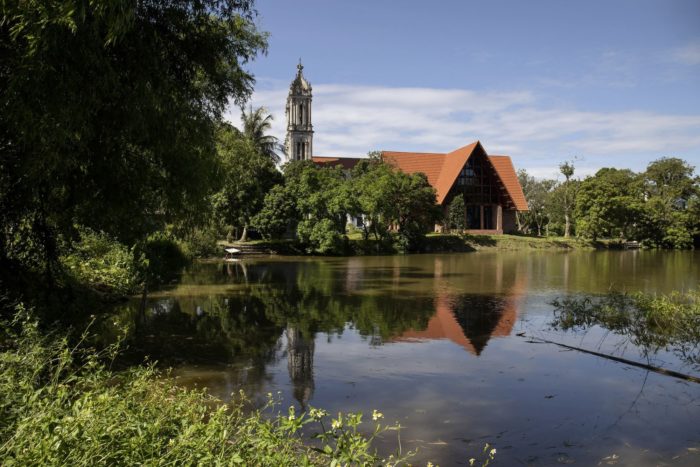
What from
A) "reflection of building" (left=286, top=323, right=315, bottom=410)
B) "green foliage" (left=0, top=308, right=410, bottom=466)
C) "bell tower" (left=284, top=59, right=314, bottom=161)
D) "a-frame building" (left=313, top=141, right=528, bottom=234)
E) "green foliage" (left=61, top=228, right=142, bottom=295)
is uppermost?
"bell tower" (left=284, top=59, right=314, bottom=161)

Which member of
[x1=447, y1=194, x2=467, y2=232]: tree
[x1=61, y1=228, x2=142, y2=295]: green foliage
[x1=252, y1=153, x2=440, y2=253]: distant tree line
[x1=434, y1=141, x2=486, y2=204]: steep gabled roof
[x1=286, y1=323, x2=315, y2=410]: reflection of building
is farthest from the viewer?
[x1=434, y1=141, x2=486, y2=204]: steep gabled roof

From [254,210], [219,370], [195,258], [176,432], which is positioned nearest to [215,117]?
[219,370]

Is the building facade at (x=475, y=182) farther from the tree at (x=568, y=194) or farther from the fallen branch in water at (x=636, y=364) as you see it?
the fallen branch in water at (x=636, y=364)

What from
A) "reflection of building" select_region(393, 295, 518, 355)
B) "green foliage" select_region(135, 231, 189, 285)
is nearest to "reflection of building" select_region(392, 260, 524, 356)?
"reflection of building" select_region(393, 295, 518, 355)

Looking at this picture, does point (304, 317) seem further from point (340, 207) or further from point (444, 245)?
point (444, 245)

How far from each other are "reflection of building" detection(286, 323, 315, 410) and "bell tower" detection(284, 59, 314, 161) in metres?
54.0

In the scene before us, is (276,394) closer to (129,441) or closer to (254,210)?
(129,441)

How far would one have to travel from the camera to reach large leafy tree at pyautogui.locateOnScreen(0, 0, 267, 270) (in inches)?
256

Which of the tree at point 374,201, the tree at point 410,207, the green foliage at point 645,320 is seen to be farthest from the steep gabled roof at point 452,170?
the green foliage at point 645,320

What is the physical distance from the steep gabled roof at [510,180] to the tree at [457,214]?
6970mm

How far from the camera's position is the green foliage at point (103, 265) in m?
14.1

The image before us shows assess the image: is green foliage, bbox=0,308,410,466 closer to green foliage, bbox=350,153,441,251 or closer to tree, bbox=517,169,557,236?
green foliage, bbox=350,153,441,251

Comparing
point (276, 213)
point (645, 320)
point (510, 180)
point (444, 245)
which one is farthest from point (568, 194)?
point (645, 320)

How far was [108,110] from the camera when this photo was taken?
26.1ft
